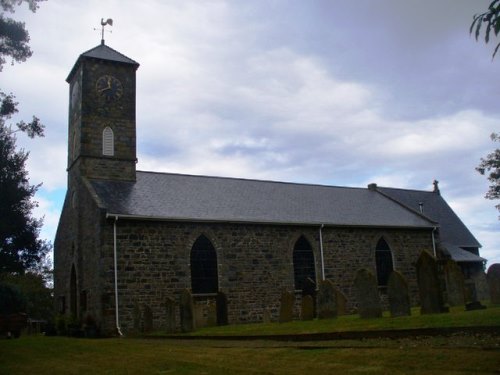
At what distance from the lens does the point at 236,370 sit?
9789mm

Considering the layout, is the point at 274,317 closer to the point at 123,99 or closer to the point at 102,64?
the point at 123,99

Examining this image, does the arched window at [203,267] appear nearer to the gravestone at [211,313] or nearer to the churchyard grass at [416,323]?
the gravestone at [211,313]

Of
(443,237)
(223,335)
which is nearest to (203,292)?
(223,335)

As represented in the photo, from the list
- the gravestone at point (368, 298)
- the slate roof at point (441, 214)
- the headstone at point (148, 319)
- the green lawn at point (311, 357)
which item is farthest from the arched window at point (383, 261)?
the green lawn at point (311, 357)

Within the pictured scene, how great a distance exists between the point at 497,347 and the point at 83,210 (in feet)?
71.6

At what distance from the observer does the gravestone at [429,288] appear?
14312 mm

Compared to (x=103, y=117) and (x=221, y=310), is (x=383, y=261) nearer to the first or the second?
(x=221, y=310)

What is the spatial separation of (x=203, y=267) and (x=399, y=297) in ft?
42.7

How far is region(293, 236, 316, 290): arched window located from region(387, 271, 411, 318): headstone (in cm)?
1373

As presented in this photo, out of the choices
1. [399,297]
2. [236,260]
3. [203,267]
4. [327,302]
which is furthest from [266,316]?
[399,297]

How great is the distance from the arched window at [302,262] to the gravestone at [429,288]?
13.9 metres

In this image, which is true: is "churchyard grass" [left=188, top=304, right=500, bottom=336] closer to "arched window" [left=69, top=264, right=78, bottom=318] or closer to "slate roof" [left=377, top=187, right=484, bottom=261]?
"arched window" [left=69, top=264, right=78, bottom=318]

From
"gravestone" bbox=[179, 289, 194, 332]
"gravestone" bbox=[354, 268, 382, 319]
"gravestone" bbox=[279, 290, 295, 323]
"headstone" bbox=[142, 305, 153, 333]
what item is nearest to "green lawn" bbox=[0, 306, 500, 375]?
"gravestone" bbox=[354, 268, 382, 319]

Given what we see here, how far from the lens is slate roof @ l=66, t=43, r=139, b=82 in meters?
29.3
